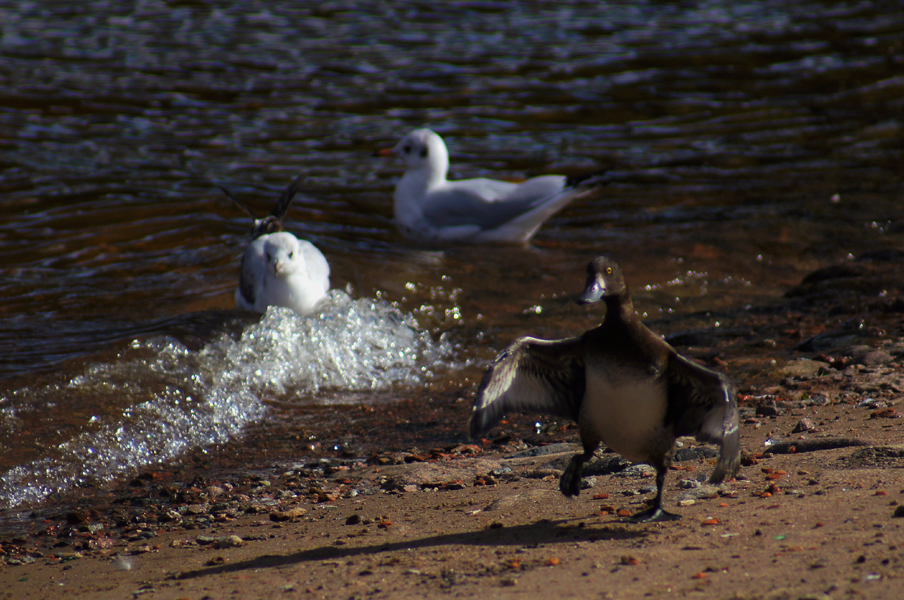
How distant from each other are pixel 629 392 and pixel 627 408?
0.06m

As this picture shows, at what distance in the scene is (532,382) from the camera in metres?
3.84

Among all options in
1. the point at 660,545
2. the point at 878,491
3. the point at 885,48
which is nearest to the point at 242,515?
A: the point at 660,545

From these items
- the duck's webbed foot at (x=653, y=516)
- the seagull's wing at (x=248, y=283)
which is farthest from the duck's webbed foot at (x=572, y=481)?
the seagull's wing at (x=248, y=283)

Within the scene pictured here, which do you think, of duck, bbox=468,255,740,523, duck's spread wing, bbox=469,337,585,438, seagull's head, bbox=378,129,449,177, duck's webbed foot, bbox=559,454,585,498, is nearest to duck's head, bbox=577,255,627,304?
duck, bbox=468,255,740,523

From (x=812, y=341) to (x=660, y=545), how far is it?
340 centimetres

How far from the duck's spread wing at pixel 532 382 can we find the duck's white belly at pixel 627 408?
7.3 inches

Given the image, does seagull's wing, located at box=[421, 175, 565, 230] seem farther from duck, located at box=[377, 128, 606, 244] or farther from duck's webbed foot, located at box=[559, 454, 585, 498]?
duck's webbed foot, located at box=[559, 454, 585, 498]

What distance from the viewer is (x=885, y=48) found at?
57.6ft

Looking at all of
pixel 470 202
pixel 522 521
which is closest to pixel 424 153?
pixel 470 202

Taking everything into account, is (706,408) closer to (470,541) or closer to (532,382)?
(532,382)

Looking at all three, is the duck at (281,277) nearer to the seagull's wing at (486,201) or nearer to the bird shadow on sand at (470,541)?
the seagull's wing at (486,201)

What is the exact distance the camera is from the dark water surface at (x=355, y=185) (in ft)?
19.9

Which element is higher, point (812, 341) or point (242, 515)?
point (812, 341)

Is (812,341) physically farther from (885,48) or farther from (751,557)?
(885,48)
